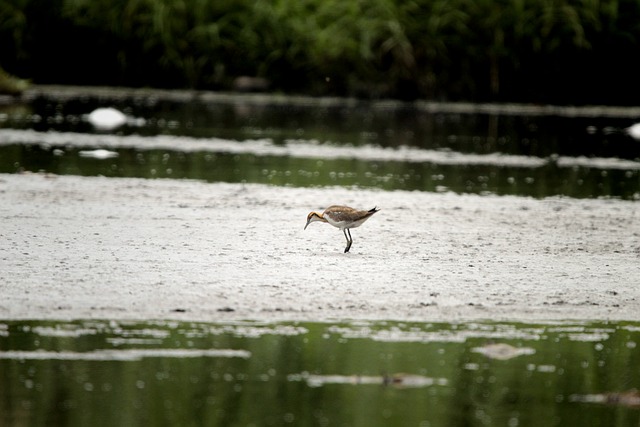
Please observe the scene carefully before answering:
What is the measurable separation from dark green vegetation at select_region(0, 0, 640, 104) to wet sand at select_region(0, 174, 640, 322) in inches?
462

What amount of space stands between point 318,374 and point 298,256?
2917mm

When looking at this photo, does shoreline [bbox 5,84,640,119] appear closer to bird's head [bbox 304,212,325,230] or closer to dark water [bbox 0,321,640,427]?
bird's head [bbox 304,212,325,230]

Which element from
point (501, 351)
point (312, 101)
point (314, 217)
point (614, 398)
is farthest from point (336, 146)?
point (614, 398)

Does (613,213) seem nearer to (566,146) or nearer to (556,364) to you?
(556,364)

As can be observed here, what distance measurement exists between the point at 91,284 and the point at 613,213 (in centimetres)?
560

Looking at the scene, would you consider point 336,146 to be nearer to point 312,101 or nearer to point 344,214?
point 312,101

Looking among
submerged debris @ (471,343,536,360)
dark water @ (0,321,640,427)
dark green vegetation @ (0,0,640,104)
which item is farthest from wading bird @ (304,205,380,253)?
dark green vegetation @ (0,0,640,104)

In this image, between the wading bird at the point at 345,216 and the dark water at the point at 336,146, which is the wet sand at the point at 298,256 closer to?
the wading bird at the point at 345,216

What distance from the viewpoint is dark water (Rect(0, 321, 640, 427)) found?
17.5 ft

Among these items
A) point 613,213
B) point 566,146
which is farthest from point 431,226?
point 566,146

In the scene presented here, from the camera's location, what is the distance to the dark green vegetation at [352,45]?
23.8 metres

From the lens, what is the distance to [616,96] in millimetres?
24516

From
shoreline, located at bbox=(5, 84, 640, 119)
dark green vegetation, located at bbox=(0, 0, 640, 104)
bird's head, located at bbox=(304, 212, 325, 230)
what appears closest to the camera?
bird's head, located at bbox=(304, 212, 325, 230)

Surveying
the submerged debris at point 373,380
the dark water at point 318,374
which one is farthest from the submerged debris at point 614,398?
the submerged debris at point 373,380
